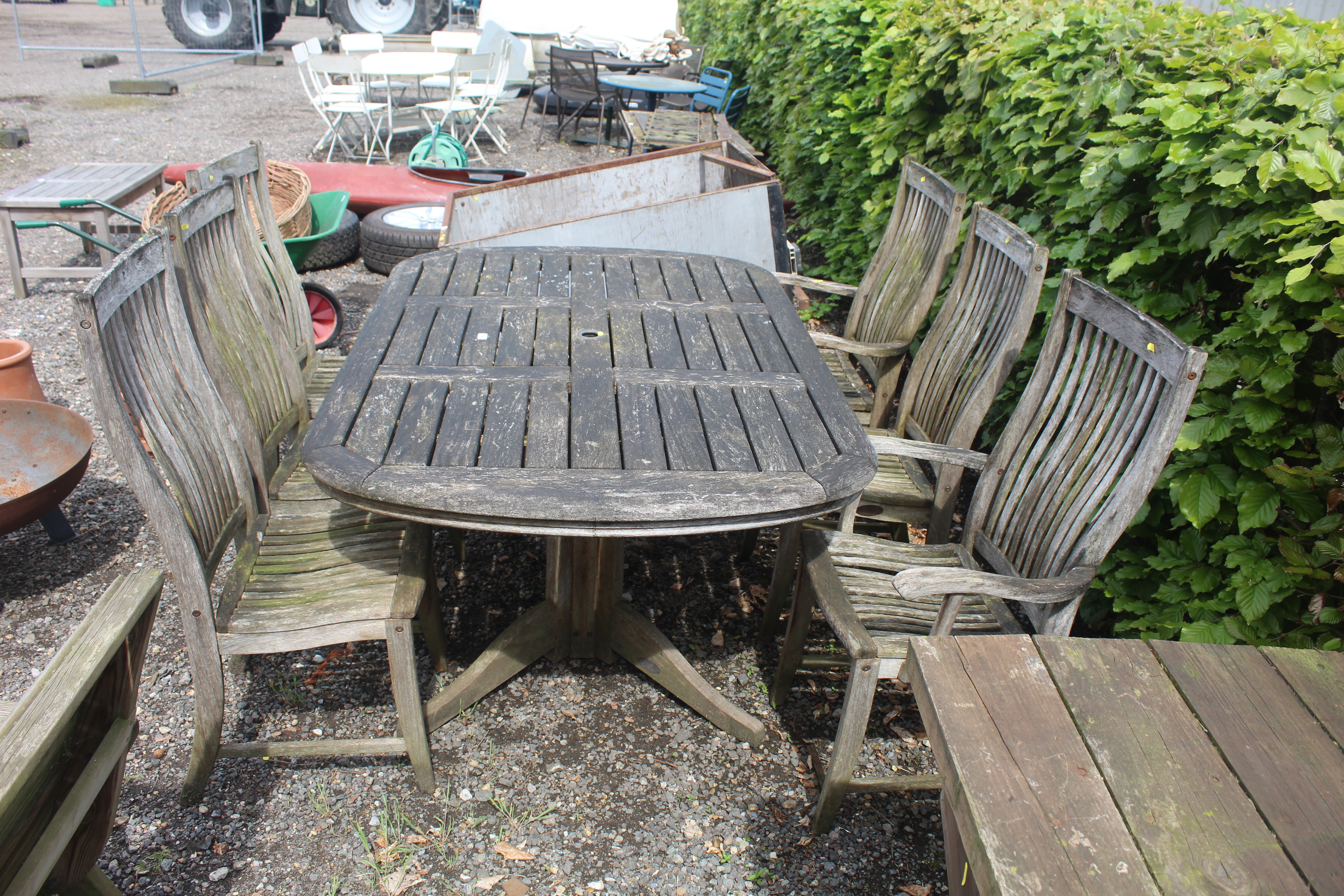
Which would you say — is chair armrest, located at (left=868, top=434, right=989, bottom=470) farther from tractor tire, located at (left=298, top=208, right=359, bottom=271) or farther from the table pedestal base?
tractor tire, located at (left=298, top=208, right=359, bottom=271)

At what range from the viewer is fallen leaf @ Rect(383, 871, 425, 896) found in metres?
2.00

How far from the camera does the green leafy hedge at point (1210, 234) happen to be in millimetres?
1951

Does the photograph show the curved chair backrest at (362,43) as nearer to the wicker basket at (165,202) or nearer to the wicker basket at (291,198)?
the wicker basket at (291,198)

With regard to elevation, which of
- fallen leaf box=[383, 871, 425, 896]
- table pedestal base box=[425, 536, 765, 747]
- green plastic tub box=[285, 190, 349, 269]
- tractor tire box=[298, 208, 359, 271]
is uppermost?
green plastic tub box=[285, 190, 349, 269]

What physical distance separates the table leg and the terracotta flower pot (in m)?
1.69

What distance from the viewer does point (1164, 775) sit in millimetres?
1202

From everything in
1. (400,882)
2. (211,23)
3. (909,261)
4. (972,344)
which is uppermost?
(211,23)

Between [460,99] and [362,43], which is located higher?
[362,43]

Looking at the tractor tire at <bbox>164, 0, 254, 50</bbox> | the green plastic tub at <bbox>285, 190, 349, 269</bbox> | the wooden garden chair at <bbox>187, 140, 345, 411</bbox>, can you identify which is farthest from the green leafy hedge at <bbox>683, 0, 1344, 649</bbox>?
the tractor tire at <bbox>164, 0, 254, 50</bbox>

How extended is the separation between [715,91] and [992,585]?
9247 millimetres

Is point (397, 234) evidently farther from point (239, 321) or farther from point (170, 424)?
point (170, 424)

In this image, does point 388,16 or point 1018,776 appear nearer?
point 1018,776

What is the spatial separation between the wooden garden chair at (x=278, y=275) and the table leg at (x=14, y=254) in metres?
2.58

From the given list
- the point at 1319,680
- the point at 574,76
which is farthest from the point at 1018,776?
the point at 574,76
